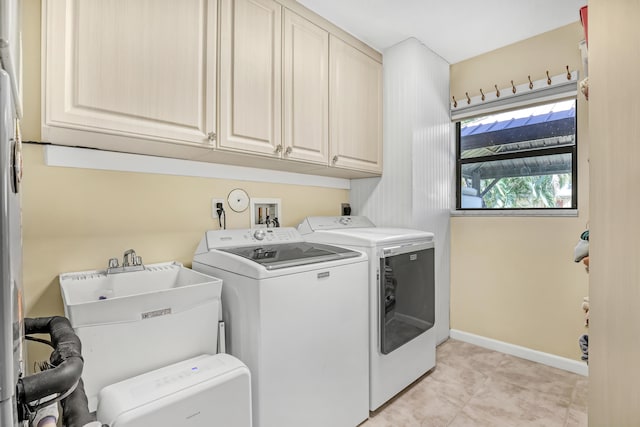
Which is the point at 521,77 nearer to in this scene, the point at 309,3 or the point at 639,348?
the point at 309,3

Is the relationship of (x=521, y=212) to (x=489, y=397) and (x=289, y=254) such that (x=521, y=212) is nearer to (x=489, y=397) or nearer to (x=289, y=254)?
(x=489, y=397)

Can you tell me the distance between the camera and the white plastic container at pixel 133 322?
3.63 feet

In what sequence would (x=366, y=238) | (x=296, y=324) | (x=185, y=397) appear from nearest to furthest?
(x=185, y=397)
(x=296, y=324)
(x=366, y=238)

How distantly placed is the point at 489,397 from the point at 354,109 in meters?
2.15

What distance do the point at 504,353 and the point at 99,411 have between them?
9.22 feet

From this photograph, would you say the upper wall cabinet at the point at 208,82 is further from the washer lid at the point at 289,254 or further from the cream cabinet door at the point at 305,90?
the washer lid at the point at 289,254

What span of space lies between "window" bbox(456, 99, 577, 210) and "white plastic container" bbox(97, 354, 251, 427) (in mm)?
2515

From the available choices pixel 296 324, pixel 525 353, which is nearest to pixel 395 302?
pixel 296 324

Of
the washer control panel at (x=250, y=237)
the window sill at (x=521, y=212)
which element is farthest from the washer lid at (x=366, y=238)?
the window sill at (x=521, y=212)

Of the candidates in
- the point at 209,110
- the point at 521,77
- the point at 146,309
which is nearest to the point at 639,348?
the point at 146,309

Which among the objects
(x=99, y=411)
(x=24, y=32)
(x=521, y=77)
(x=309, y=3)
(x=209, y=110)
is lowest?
(x=99, y=411)

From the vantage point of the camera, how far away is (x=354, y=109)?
235 cm

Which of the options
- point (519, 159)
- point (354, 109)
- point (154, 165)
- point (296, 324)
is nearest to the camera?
point (296, 324)

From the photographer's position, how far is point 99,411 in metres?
1.07
